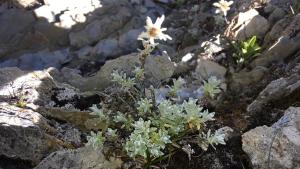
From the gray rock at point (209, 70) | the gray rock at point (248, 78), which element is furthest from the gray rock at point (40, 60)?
the gray rock at point (248, 78)

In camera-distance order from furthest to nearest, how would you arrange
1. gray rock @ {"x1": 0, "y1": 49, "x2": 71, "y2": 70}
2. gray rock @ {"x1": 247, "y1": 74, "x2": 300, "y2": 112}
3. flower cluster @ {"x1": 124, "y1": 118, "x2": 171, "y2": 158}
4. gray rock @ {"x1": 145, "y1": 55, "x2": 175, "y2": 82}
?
gray rock @ {"x1": 0, "y1": 49, "x2": 71, "y2": 70}
gray rock @ {"x1": 145, "y1": 55, "x2": 175, "y2": 82}
gray rock @ {"x1": 247, "y1": 74, "x2": 300, "y2": 112}
flower cluster @ {"x1": 124, "y1": 118, "x2": 171, "y2": 158}

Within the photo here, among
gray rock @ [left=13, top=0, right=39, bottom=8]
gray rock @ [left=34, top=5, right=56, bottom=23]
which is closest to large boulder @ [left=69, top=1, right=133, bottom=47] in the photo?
gray rock @ [left=34, top=5, right=56, bottom=23]

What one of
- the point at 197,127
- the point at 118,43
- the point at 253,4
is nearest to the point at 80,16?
the point at 118,43

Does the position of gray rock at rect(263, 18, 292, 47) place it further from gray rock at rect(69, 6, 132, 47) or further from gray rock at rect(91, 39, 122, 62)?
gray rock at rect(69, 6, 132, 47)

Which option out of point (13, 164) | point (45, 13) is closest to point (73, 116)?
point (13, 164)

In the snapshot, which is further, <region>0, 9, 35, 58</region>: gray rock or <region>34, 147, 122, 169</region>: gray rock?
<region>0, 9, 35, 58</region>: gray rock

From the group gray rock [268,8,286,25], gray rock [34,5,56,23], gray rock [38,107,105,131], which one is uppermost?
gray rock [34,5,56,23]

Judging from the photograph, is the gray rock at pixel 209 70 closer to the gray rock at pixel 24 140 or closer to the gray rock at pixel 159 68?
the gray rock at pixel 159 68

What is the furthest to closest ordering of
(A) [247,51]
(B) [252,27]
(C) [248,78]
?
(B) [252,27] < (A) [247,51] < (C) [248,78]

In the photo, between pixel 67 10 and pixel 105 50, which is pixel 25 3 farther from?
pixel 105 50
